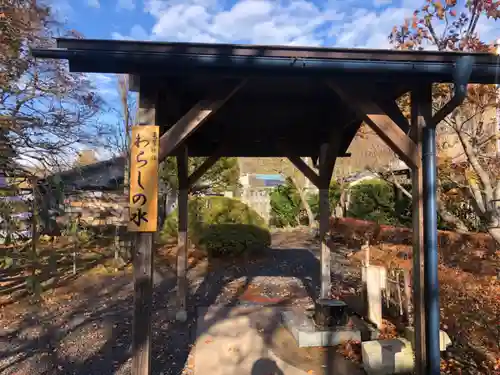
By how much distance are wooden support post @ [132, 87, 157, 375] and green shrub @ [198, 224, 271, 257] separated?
25.7ft

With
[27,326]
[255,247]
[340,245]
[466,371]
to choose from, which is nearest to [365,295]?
[466,371]

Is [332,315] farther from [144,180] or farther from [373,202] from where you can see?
[373,202]

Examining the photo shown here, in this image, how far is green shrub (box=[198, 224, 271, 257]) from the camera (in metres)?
Result: 10.9

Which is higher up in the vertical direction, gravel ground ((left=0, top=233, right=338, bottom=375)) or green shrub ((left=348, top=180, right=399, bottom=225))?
green shrub ((left=348, top=180, right=399, bottom=225))

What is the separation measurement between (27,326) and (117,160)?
309 inches

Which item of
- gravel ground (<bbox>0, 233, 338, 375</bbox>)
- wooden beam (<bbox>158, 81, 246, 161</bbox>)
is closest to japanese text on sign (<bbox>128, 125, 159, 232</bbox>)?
wooden beam (<bbox>158, 81, 246, 161</bbox>)

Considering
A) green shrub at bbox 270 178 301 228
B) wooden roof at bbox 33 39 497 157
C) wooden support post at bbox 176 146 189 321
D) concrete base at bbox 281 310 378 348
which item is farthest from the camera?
green shrub at bbox 270 178 301 228

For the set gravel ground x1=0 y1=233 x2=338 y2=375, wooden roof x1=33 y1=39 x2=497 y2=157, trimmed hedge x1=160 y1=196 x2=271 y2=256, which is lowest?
gravel ground x1=0 y1=233 x2=338 y2=375

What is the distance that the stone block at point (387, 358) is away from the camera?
362cm

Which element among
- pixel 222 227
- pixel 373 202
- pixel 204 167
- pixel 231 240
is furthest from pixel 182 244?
pixel 373 202

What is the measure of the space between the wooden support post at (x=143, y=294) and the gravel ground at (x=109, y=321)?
42.7 inches

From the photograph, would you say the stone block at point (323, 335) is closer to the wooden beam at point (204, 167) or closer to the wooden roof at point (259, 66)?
the wooden beam at point (204, 167)

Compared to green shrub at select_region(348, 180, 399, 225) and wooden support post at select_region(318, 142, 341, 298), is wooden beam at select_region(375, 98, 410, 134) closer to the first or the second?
wooden support post at select_region(318, 142, 341, 298)

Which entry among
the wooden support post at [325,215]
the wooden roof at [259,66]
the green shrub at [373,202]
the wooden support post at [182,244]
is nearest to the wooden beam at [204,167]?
the wooden support post at [182,244]
